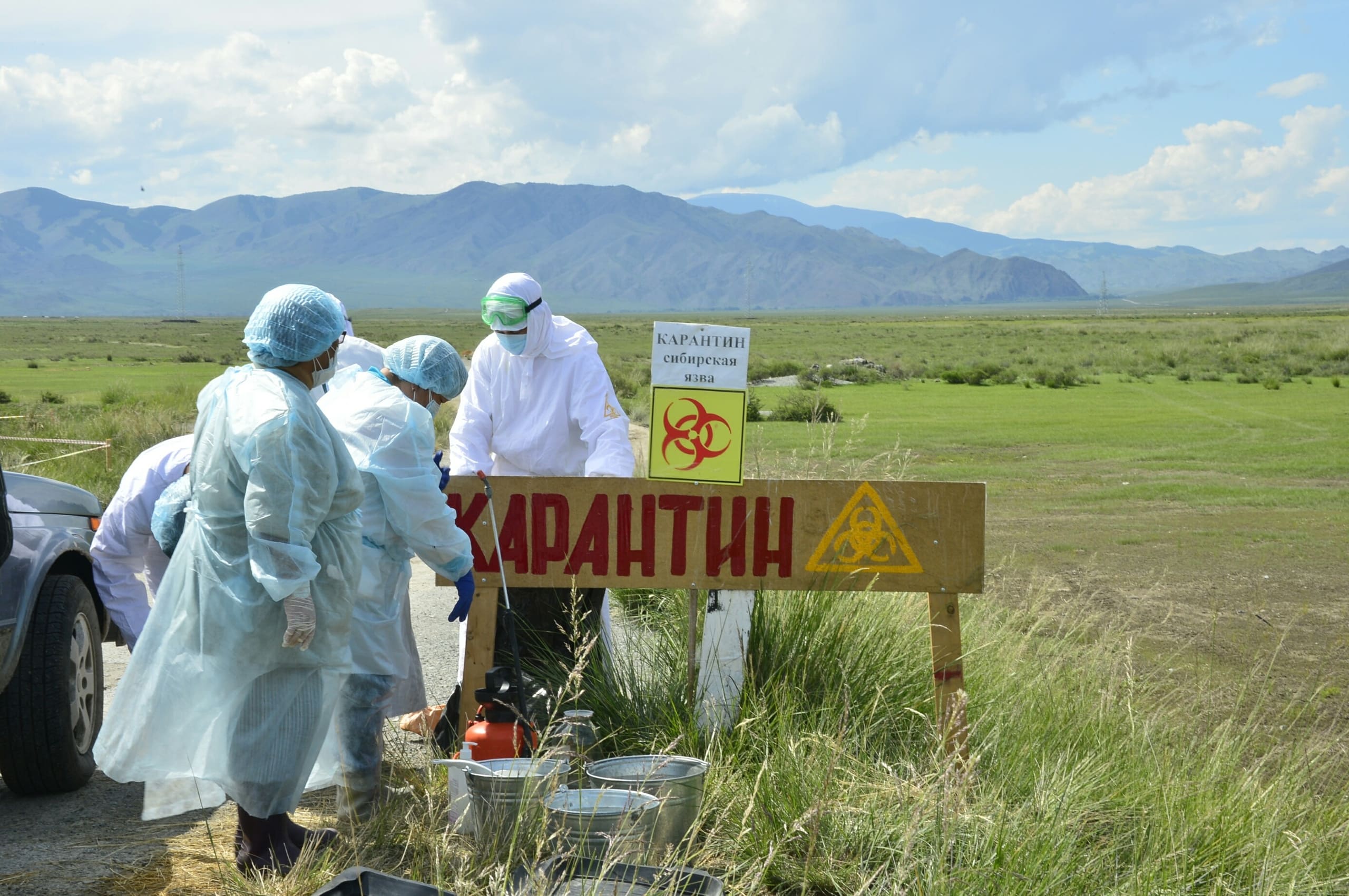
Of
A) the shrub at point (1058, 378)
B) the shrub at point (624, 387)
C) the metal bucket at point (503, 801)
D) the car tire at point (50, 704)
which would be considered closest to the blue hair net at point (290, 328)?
the metal bucket at point (503, 801)

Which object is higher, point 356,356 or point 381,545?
point 356,356

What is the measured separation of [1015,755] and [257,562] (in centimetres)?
266

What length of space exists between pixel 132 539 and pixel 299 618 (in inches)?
74.5

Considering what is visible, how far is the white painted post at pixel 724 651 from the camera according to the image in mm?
4605

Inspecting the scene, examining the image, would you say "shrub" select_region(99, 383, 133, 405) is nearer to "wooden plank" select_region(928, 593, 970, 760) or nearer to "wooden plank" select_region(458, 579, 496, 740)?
"wooden plank" select_region(458, 579, 496, 740)

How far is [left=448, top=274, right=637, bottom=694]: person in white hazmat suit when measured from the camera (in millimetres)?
5590

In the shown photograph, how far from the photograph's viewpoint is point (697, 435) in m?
4.73

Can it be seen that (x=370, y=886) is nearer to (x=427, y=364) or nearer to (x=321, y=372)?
(x=321, y=372)

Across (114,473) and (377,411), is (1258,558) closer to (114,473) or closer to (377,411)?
(377,411)

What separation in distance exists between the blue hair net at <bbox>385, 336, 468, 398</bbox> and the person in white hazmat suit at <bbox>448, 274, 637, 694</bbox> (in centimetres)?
82

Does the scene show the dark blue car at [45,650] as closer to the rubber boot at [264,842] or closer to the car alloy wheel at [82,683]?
the car alloy wheel at [82,683]

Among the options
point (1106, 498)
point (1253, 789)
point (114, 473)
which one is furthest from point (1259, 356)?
point (1253, 789)

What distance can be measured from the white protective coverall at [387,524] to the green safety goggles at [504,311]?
115 centimetres

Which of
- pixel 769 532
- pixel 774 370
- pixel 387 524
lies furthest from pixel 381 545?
pixel 774 370
